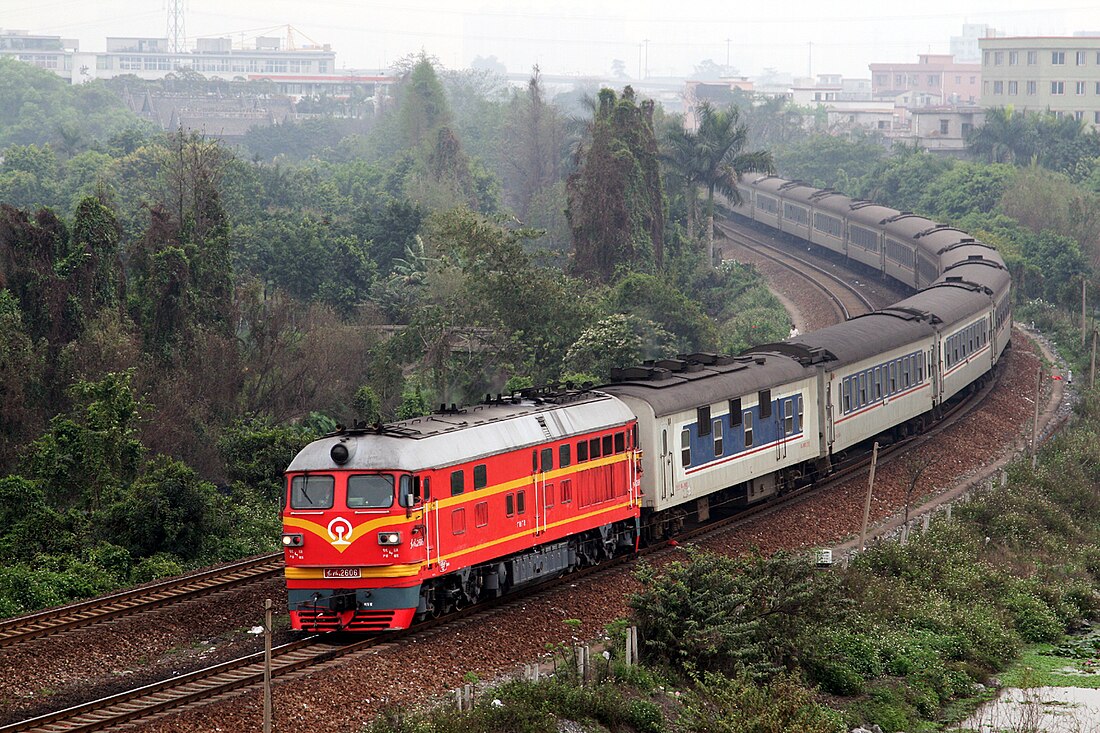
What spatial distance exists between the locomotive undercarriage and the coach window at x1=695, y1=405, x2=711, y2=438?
285cm

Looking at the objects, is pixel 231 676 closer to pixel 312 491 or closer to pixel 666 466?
pixel 312 491

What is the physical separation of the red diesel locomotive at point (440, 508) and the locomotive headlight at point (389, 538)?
15 millimetres

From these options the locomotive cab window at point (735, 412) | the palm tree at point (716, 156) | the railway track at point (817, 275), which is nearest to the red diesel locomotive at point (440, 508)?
the locomotive cab window at point (735, 412)

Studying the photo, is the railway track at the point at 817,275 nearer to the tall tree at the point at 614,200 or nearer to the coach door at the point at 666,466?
the tall tree at the point at 614,200

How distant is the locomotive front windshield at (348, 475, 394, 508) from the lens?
21.4 m

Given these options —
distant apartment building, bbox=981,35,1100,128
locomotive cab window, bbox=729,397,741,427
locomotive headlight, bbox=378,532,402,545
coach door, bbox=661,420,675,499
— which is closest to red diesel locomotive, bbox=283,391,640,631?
locomotive headlight, bbox=378,532,402,545

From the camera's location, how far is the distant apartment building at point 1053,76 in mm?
138125

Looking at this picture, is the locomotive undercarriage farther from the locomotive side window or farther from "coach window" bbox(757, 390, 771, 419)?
"coach window" bbox(757, 390, 771, 419)

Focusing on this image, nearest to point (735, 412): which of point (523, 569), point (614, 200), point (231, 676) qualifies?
point (523, 569)

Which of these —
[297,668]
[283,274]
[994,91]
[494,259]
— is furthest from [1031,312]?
[994,91]

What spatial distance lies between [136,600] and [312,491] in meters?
5.26

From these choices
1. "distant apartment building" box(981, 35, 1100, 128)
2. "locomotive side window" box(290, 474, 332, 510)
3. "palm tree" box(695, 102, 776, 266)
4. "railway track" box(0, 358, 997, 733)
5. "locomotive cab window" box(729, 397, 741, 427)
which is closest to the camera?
"railway track" box(0, 358, 997, 733)

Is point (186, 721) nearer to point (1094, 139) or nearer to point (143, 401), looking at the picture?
point (143, 401)

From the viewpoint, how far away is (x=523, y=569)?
24.7 m
